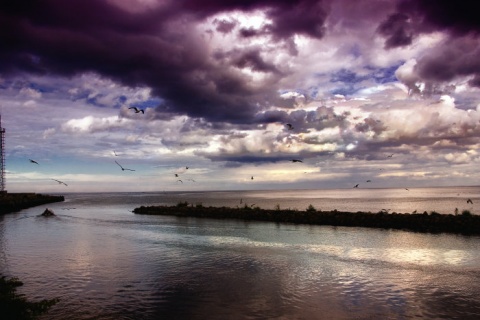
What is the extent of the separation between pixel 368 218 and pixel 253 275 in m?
26.0

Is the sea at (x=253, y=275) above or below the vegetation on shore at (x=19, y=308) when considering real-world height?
below

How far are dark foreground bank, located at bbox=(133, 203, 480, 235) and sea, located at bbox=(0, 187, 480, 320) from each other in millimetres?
3424

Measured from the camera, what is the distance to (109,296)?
16.2m

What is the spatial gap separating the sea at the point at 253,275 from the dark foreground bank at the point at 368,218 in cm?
342

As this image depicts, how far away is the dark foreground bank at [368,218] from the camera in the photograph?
117ft

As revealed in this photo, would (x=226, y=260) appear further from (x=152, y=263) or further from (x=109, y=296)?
(x=109, y=296)

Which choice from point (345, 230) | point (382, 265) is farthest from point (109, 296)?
point (345, 230)

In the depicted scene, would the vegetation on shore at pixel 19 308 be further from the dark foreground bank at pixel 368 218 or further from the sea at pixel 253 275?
the dark foreground bank at pixel 368 218

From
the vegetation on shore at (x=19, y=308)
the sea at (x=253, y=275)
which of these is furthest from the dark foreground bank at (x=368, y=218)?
the vegetation on shore at (x=19, y=308)

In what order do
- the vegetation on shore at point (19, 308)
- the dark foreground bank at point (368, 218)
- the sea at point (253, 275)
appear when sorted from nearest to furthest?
the vegetation on shore at point (19, 308) → the sea at point (253, 275) → the dark foreground bank at point (368, 218)

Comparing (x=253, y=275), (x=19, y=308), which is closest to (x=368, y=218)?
(x=253, y=275)

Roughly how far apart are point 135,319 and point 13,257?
647 inches

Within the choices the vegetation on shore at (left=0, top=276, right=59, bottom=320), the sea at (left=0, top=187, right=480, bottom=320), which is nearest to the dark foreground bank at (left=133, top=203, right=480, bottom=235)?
the sea at (left=0, top=187, right=480, bottom=320)

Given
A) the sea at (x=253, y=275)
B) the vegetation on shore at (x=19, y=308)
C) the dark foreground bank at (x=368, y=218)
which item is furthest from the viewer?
the dark foreground bank at (x=368, y=218)
